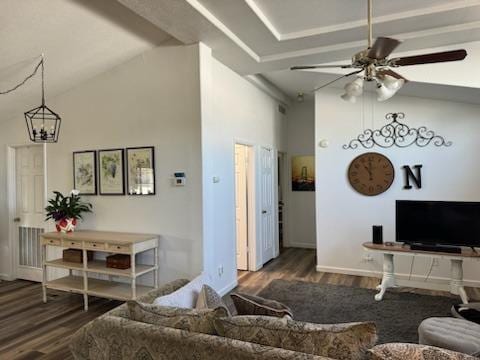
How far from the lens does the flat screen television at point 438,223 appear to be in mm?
3729

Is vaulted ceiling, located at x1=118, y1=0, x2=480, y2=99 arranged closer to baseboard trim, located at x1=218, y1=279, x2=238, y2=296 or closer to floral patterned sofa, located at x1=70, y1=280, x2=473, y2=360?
floral patterned sofa, located at x1=70, y1=280, x2=473, y2=360

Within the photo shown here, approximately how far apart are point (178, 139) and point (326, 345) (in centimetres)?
287

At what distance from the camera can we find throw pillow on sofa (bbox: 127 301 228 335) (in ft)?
5.33

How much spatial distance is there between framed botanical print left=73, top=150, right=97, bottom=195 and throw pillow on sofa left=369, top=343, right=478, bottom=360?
153 inches

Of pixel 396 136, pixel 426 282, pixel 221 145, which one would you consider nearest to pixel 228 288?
pixel 221 145

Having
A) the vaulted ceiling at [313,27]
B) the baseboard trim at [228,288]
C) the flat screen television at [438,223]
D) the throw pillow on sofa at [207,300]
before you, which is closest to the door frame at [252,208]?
the baseboard trim at [228,288]

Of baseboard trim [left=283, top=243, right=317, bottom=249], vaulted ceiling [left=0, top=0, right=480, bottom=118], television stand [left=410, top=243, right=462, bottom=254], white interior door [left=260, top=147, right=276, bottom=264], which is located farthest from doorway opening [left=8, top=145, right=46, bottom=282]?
television stand [left=410, top=243, right=462, bottom=254]

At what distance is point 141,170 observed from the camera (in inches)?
157

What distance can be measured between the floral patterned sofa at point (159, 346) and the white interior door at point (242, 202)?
350 cm

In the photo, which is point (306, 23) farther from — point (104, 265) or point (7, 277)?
point (7, 277)

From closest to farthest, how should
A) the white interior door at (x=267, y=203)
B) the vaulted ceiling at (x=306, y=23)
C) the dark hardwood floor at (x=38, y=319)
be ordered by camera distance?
the vaulted ceiling at (x=306, y=23) < the dark hardwood floor at (x=38, y=319) < the white interior door at (x=267, y=203)

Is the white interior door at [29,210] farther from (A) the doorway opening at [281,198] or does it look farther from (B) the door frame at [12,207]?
(A) the doorway opening at [281,198]

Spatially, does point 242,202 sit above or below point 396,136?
below

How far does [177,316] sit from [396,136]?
4.11 metres
